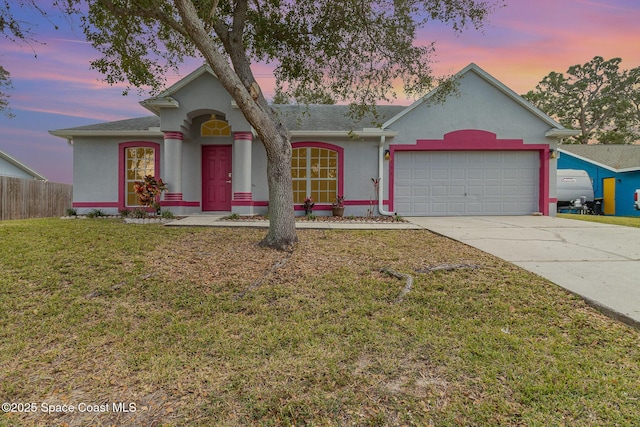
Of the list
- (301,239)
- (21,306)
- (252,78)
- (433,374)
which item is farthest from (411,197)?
(21,306)

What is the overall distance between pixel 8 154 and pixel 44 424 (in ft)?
86.1

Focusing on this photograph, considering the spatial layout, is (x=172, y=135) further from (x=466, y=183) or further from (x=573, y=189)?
(x=573, y=189)

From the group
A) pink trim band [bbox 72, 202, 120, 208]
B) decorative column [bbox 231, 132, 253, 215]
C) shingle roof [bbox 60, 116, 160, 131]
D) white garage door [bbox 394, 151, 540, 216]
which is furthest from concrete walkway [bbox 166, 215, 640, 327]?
shingle roof [bbox 60, 116, 160, 131]

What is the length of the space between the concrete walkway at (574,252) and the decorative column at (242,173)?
1829 mm

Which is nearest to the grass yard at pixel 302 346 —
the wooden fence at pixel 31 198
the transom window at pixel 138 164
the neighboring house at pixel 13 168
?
the transom window at pixel 138 164

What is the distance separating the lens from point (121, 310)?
3533 millimetres

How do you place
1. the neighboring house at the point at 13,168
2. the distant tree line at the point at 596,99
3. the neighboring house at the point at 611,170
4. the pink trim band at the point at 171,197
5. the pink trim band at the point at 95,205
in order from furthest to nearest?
the distant tree line at the point at 596,99 < the neighboring house at the point at 13,168 < the neighboring house at the point at 611,170 < the pink trim band at the point at 95,205 < the pink trim band at the point at 171,197

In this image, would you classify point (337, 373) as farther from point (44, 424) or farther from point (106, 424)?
point (44, 424)

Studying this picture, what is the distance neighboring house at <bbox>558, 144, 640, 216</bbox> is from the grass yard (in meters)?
19.7

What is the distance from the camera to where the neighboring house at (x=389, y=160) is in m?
11.5

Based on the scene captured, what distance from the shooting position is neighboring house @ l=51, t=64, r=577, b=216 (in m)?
11.5

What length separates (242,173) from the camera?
1039 cm

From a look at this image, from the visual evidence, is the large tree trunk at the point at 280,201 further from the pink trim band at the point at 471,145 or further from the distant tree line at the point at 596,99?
the distant tree line at the point at 596,99

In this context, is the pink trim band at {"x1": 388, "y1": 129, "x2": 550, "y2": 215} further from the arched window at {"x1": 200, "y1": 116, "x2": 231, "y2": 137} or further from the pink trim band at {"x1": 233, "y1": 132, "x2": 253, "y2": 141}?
the arched window at {"x1": 200, "y1": 116, "x2": 231, "y2": 137}
